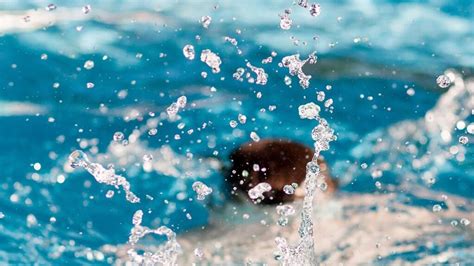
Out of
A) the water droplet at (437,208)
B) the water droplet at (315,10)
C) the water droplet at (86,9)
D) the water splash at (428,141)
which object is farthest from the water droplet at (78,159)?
the water droplet at (437,208)

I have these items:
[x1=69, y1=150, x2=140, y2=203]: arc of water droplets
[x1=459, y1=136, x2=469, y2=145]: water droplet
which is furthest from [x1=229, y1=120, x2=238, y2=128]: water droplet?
[x1=459, y1=136, x2=469, y2=145]: water droplet

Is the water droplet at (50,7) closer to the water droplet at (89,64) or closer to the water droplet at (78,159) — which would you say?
the water droplet at (89,64)

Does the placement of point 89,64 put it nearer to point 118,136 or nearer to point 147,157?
point 118,136

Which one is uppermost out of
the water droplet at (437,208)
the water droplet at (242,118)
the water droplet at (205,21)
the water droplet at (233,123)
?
the water droplet at (205,21)

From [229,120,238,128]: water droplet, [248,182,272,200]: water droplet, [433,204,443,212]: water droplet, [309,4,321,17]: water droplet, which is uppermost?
[229,120,238,128]: water droplet

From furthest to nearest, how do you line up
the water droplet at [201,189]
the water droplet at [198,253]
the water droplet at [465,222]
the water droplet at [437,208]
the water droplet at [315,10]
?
the water droplet at [198,253] < the water droplet at [465,222] < the water droplet at [437,208] < the water droplet at [201,189] < the water droplet at [315,10]

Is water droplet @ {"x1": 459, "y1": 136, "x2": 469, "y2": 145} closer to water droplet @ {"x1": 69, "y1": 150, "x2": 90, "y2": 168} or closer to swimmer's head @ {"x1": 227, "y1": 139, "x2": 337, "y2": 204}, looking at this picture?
swimmer's head @ {"x1": 227, "y1": 139, "x2": 337, "y2": 204}

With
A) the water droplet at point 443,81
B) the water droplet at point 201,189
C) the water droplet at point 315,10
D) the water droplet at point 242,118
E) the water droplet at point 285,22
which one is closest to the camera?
the water droplet at point 315,10
